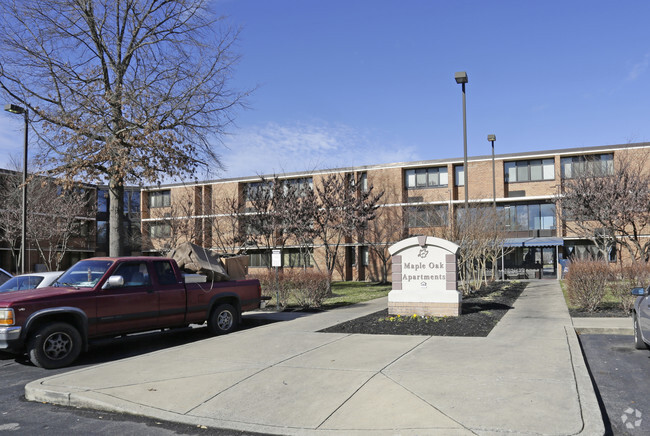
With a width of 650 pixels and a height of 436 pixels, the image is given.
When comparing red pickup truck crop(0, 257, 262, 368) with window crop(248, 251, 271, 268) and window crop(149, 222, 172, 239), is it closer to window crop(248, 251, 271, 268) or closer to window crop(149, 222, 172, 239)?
window crop(149, 222, 172, 239)

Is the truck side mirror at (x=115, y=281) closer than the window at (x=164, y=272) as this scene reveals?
Yes

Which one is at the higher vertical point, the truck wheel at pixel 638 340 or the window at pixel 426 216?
the window at pixel 426 216

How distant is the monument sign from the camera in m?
12.8

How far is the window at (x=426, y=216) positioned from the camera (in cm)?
3092

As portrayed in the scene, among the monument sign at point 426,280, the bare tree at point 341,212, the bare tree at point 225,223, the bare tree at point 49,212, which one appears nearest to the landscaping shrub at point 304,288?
the monument sign at point 426,280

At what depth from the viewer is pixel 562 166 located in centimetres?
3775

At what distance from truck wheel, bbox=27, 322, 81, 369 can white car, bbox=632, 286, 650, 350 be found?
928 centimetres

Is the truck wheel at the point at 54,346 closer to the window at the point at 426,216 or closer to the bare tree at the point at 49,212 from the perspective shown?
the window at the point at 426,216

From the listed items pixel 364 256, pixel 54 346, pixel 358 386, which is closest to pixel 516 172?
pixel 364 256

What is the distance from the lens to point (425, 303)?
1293 centimetres

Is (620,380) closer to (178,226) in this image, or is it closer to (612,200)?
(612,200)

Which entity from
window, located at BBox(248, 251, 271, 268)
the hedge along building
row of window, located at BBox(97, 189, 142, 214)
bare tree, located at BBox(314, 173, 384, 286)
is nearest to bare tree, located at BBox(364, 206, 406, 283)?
the hedge along building

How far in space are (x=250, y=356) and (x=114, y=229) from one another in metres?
10.4

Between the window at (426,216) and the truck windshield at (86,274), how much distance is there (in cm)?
2117
